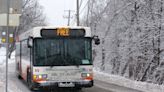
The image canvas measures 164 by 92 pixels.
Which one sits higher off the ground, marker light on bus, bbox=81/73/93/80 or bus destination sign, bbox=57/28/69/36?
bus destination sign, bbox=57/28/69/36

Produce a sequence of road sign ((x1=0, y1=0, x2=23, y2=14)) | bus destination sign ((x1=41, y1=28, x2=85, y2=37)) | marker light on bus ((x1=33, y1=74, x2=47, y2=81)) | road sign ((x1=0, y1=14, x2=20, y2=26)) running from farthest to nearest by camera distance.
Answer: bus destination sign ((x1=41, y1=28, x2=85, y2=37)), marker light on bus ((x1=33, y1=74, x2=47, y2=81)), road sign ((x1=0, y1=14, x2=20, y2=26)), road sign ((x1=0, y1=0, x2=23, y2=14))

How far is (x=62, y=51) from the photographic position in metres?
18.6

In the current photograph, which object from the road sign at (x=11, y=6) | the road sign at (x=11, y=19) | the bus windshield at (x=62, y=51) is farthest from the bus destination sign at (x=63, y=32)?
the road sign at (x=11, y=19)

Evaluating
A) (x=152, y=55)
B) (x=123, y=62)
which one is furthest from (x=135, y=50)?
(x=123, y=62)

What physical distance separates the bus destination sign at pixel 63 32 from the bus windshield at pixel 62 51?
0.54ft

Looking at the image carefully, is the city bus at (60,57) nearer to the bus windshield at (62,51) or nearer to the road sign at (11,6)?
the bus windshield at (62,51)

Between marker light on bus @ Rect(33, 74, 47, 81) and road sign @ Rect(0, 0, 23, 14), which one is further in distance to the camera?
marker light on bus @ Rect(33, 74, 47, 81)

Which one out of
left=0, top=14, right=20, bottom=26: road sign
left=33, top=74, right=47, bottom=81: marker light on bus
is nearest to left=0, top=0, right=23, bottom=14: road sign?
left=0, top=14, right=20, bottom=26: road sign

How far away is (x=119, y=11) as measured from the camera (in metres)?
33.8

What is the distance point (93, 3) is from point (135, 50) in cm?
1758

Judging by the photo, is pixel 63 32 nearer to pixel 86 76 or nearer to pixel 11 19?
pixel 86 76

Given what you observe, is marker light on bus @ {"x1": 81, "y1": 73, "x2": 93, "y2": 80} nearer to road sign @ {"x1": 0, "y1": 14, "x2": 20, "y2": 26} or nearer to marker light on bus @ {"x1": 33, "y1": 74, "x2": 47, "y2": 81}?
marker light on bus @ {"x1": 33, "y1": 74, "x2": 47, "y2": 81}

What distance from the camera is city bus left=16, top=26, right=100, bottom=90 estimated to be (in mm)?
18422

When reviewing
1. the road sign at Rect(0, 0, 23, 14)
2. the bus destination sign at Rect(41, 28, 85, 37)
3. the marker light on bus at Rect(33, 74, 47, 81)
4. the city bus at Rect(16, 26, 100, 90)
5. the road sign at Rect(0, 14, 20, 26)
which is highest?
the road sign at Rect(0, 0, 23, 14)
